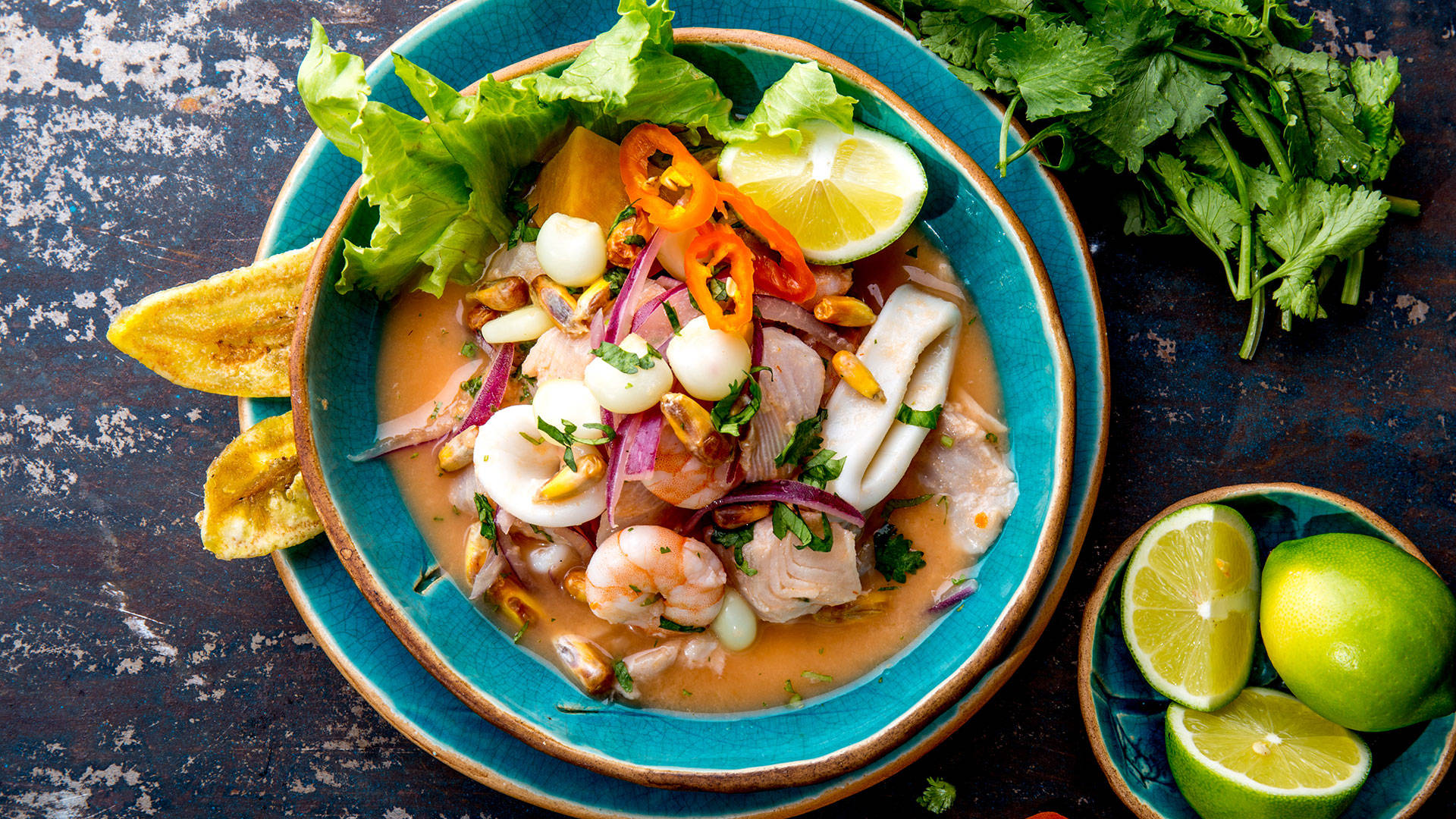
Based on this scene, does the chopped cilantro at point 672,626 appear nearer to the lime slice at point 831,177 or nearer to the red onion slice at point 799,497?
the red onion slice at point 799,497

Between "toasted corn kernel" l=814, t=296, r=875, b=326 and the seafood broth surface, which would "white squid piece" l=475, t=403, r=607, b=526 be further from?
"toasted corn kernel" l=814, t=296, r=875, b=326

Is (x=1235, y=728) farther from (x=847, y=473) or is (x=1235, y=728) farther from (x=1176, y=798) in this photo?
(x=847, y=473)

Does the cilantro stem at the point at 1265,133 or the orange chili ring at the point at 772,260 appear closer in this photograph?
the orange chili ring at the point at 772,260

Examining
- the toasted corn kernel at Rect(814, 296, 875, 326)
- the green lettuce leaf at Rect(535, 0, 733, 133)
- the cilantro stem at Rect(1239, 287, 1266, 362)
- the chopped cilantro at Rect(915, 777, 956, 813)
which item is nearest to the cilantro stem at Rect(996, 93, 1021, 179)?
the toasted corn kernel at Rect(814, 296, 875, 326)

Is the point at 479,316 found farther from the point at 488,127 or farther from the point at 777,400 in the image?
the point at 777,400

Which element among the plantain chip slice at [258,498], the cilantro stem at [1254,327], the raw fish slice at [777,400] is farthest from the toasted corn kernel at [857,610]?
the plantain chip slice at [258,498]

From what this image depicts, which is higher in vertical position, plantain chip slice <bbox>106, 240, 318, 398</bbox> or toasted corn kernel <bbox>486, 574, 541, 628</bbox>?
plantain chip slice <bbox>106, 240, 318, 398</bbox>
